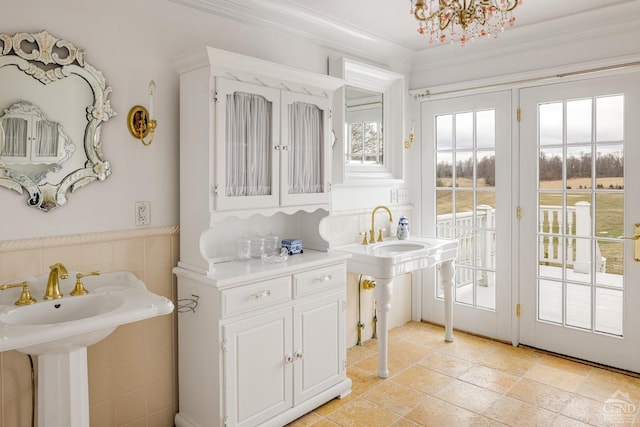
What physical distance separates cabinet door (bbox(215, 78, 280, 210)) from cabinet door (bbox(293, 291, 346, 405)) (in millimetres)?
694

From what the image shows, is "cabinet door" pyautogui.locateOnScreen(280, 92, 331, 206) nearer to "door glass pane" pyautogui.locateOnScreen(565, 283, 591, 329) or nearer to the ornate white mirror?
the ornate white mirror

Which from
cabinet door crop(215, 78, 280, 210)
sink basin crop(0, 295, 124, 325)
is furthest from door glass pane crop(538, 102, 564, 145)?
sink basin crop(0, 295, 124, 325)

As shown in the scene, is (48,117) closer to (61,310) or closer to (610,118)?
(61,310)

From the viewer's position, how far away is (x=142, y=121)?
93.3 inches

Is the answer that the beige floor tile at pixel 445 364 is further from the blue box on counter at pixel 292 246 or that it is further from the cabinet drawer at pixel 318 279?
the blue box on counter at pixel 292 246

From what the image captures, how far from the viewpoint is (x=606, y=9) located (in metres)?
2.99

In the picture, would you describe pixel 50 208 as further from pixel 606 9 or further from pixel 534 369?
pixel 606 9

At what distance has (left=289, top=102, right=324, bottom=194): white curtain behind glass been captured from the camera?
269 cm

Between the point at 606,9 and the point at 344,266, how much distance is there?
243cm

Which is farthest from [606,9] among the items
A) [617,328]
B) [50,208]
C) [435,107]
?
[50,208]

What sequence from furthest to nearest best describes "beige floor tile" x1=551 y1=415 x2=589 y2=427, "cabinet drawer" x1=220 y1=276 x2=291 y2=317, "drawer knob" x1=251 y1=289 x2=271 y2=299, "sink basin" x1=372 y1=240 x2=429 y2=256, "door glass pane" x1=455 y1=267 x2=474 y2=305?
1. "door glass pane" x1=455 y1=267 x2=474 y2=305
2. "sink basin" x1=372 y1=240 x2=429 y2=256
3. "beige floor tile" x1=551 y1=415 x2=589 y2=427
4. "drawer knob" x1=251 y1=289 x2=271 y2=299
5. "cabinet drawer" x1=220 y1=276 x2=291 y2=317

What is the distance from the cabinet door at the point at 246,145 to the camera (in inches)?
90.0

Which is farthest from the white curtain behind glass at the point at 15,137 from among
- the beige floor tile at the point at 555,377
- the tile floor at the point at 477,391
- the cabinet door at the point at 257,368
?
the beige floor tile at the point at 555,377

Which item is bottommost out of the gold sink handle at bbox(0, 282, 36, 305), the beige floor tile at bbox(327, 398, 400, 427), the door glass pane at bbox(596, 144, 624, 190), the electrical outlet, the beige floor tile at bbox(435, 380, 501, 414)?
the beige floor tile at bbox(327, 398, 400, 427)
